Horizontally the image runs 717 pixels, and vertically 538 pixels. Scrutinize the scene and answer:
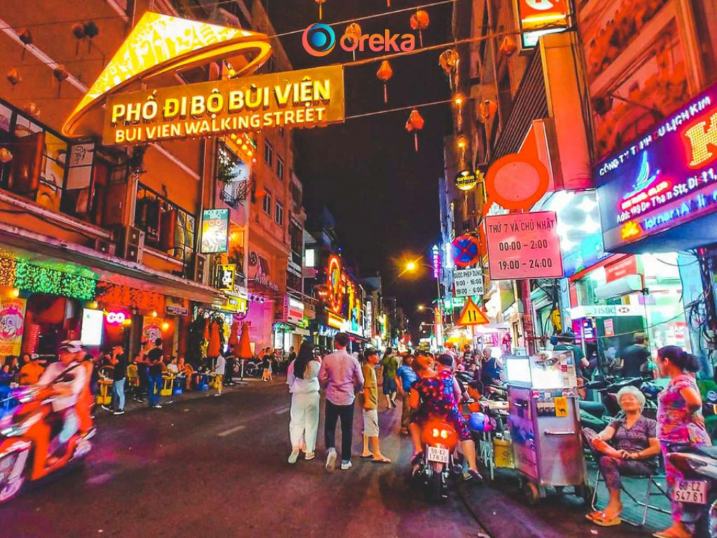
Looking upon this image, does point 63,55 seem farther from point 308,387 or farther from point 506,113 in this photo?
point 506,113

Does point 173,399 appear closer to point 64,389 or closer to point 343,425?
point 64,389

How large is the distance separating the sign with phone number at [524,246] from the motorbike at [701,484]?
2.42m

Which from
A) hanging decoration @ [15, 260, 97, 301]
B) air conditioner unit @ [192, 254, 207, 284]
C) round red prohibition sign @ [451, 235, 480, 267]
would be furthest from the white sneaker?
air conditioner unit @ [192, 254, 207, 284]

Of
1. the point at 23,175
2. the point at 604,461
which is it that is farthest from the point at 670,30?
the point at 23,175

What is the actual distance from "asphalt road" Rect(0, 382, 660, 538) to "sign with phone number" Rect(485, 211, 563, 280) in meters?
2.91

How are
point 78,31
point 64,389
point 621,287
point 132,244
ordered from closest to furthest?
point 64,389 < point 621,287 < point 78,31 < point 132,244

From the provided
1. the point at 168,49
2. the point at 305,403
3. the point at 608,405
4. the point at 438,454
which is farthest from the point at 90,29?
the point at 608,405

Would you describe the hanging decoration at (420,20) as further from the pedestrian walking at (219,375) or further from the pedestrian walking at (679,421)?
the pedestrian walking at (219,375)

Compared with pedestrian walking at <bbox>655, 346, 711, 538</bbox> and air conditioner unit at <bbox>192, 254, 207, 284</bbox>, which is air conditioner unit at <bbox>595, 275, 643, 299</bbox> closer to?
pedestrian walking at <bbox>655, 346, 711, 538</bbox>

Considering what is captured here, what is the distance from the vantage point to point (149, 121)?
820 centimetres

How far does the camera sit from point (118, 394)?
12211 millimetres

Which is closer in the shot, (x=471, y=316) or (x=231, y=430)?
(x=231, y=430)

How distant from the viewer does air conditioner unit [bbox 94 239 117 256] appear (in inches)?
592

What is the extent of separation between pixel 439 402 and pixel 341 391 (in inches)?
73.4
